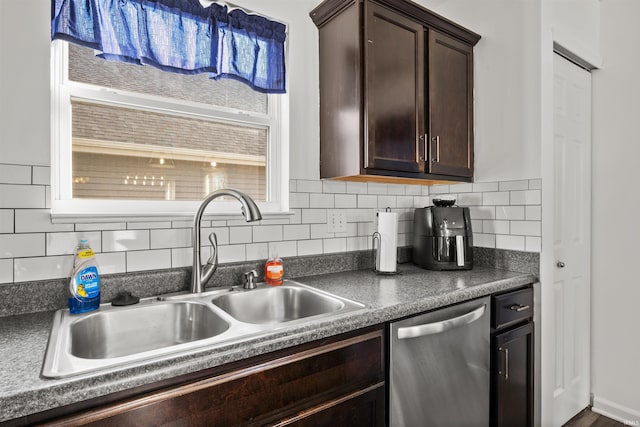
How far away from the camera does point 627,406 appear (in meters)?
2.08

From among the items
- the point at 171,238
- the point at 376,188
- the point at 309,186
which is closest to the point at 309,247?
the point at 309,186

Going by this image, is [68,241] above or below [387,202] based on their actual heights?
below

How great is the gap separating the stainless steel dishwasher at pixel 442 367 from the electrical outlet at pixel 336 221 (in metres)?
0.71

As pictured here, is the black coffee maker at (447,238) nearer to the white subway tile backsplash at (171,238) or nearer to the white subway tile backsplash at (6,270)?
the white subway tile backsplash at (171,238)

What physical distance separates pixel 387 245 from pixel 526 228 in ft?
2.42

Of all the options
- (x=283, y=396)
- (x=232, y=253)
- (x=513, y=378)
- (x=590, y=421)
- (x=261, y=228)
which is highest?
(x=261, y=228)

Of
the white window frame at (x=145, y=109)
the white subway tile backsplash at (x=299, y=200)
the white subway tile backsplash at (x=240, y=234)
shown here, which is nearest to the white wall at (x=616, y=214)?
the white subway tile backsplash at (x=299, y=200)

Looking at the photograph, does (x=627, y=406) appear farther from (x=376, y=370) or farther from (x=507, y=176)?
(x=376, y=370)

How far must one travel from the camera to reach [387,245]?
5.85 ft

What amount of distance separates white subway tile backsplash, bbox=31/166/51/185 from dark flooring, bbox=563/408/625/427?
279 centimetres

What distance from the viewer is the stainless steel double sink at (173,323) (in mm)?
865

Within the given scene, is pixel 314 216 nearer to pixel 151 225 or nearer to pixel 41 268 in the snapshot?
pixel 151 225

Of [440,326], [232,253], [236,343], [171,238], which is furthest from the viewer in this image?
[232,253]

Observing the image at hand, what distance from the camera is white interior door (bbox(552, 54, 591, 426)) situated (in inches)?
79.3
